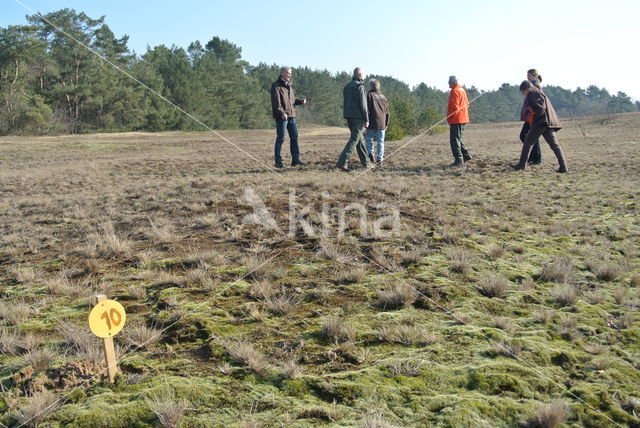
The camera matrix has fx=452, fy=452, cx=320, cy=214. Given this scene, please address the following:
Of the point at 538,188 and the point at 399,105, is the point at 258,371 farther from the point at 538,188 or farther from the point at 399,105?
the point at 399,105

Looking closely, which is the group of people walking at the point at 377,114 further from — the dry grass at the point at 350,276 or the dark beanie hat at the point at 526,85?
the dry grass at the point at 350,276

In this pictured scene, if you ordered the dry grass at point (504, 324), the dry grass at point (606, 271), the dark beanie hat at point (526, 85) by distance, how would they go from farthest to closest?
the dark beanie hat at point (526, 85), the dry grass at point (606, 271), the dry grass at point (504, 324)

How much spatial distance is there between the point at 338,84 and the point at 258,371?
347 feet

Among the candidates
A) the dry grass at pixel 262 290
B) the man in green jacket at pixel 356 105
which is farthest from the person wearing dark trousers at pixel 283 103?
the dry grass at pixel 262 290

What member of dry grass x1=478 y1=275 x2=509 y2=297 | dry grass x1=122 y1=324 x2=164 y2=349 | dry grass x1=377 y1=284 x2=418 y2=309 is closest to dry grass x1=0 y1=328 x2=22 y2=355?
dry grass x1=122 y1=324 x2=164 y2=349

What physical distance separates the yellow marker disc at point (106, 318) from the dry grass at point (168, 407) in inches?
16.7

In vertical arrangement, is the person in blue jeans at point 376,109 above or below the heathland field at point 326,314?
above

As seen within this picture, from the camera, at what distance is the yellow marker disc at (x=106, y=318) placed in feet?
7.77

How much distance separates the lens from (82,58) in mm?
52688

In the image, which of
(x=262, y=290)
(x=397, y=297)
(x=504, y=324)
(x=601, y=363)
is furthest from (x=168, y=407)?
(x=601, y=363)


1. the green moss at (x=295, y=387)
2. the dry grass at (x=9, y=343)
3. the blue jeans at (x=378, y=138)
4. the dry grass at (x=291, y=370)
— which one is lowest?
the green moss at (x=295, y=387)

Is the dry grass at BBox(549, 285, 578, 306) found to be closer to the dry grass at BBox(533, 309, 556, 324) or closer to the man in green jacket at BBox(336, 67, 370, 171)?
the dry grass at BBox(533, 309, 556, 324)

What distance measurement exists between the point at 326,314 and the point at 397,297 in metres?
0.62

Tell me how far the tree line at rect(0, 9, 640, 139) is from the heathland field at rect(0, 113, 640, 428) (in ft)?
94.5
